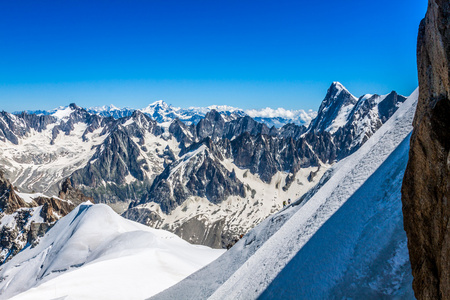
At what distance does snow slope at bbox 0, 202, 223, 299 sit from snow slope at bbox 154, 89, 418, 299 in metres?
16.8

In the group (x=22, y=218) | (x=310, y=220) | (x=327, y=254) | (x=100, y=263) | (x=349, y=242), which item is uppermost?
(x=310, y=220)

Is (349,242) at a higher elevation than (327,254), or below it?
higher

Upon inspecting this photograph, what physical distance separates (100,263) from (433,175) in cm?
5180

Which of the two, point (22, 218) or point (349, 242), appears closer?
point (349, 242)

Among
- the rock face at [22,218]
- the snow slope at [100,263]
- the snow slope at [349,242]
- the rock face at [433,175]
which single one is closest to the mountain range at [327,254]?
the snow slope at [349,242]

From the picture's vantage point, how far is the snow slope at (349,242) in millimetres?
13406

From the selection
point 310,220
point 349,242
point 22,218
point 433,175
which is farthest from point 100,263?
point 22,218

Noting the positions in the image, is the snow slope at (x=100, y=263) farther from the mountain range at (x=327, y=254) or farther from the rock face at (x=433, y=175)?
the rock face at (x=433, y=175)

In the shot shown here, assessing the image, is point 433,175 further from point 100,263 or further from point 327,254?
point 100,263

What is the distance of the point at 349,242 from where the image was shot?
15.7 meters

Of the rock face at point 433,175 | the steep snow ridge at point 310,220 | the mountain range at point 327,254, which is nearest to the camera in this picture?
the rock face at point 433,175

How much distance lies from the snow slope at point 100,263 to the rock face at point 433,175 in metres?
35.7

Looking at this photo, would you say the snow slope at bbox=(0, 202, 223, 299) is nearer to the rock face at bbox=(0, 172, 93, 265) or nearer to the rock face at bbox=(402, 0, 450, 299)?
the rock face at bbox=(0, 172, 93, 265)

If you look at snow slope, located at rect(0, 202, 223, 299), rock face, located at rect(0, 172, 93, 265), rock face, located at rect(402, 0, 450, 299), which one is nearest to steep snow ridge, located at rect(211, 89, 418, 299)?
rock face, located at rect(402, 0, 450, 299)
